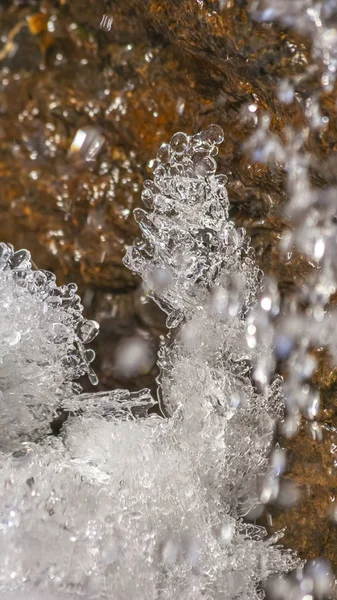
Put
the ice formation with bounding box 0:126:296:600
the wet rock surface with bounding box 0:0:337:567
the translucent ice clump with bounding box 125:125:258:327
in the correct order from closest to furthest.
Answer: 1. the ice formation with bounding box 0:126:296:600
2. the wet rock surface with bounding box 0:0:337:567
3. the translucent ice clump with bounding box 125:125:258:327

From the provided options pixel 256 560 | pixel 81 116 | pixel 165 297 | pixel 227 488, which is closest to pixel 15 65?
pixel 81 116

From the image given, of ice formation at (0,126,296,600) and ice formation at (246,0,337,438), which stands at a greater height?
ice formation at (246,0,337,438)

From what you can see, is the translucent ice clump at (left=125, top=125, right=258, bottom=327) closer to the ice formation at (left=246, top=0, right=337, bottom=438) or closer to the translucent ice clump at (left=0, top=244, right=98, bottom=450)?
the ice formation at (left=246, top=0, right=337, bottom=438)

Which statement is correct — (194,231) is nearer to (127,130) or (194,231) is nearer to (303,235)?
(303,235)

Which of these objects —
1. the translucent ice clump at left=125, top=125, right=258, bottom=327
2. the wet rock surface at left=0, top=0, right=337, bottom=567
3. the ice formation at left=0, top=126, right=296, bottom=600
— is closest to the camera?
the ice formation at left=0, top=126, right=296, bottom=600

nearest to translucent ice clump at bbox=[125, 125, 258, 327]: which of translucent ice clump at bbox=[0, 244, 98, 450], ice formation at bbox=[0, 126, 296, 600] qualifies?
ice formation at bbox=[0, 126, 296, 600]

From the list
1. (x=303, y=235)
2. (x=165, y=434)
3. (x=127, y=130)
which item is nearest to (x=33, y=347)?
(x=165, y=434)

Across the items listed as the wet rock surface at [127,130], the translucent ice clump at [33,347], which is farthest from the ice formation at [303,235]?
the translucent ice clump at [33,347]

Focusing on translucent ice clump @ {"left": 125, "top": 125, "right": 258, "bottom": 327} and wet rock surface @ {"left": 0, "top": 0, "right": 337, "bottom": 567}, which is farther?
translucent ice clump @ {"left": 125, "top": 125, "right": 258, "bottom": 327}
